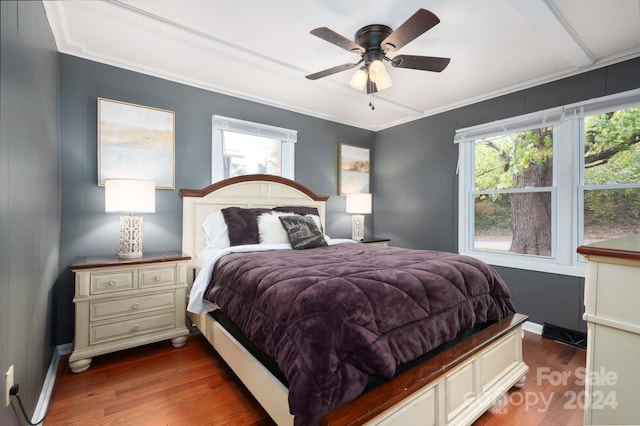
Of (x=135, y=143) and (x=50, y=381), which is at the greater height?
(x=135, y=143)

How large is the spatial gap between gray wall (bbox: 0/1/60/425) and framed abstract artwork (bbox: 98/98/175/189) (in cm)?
48

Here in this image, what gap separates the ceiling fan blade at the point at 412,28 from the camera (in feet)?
5.27

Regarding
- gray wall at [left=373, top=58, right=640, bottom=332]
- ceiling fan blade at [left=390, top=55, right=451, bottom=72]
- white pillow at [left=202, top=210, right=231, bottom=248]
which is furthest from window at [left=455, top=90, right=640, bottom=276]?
white pillow at [left=202, top=210, right=231, bottom=248]

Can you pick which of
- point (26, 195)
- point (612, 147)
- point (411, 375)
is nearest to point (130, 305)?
point (26, 195)

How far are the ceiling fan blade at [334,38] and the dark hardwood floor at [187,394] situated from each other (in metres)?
2.32

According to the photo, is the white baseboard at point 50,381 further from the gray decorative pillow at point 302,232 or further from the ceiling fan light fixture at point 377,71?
the ceiling fan light fixture at point 377,71

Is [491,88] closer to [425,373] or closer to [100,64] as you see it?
[425,373]

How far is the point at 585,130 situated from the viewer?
2.73 m

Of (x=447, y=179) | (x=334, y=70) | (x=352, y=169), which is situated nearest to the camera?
(x=334, y=70)

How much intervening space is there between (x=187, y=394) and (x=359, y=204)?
2.85m

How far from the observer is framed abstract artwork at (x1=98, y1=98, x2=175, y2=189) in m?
2.54

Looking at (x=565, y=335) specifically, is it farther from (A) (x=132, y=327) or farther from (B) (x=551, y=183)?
(A) (x=132, y=327)

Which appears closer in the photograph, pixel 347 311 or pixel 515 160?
pixel 347 311

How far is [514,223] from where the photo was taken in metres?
3.23
